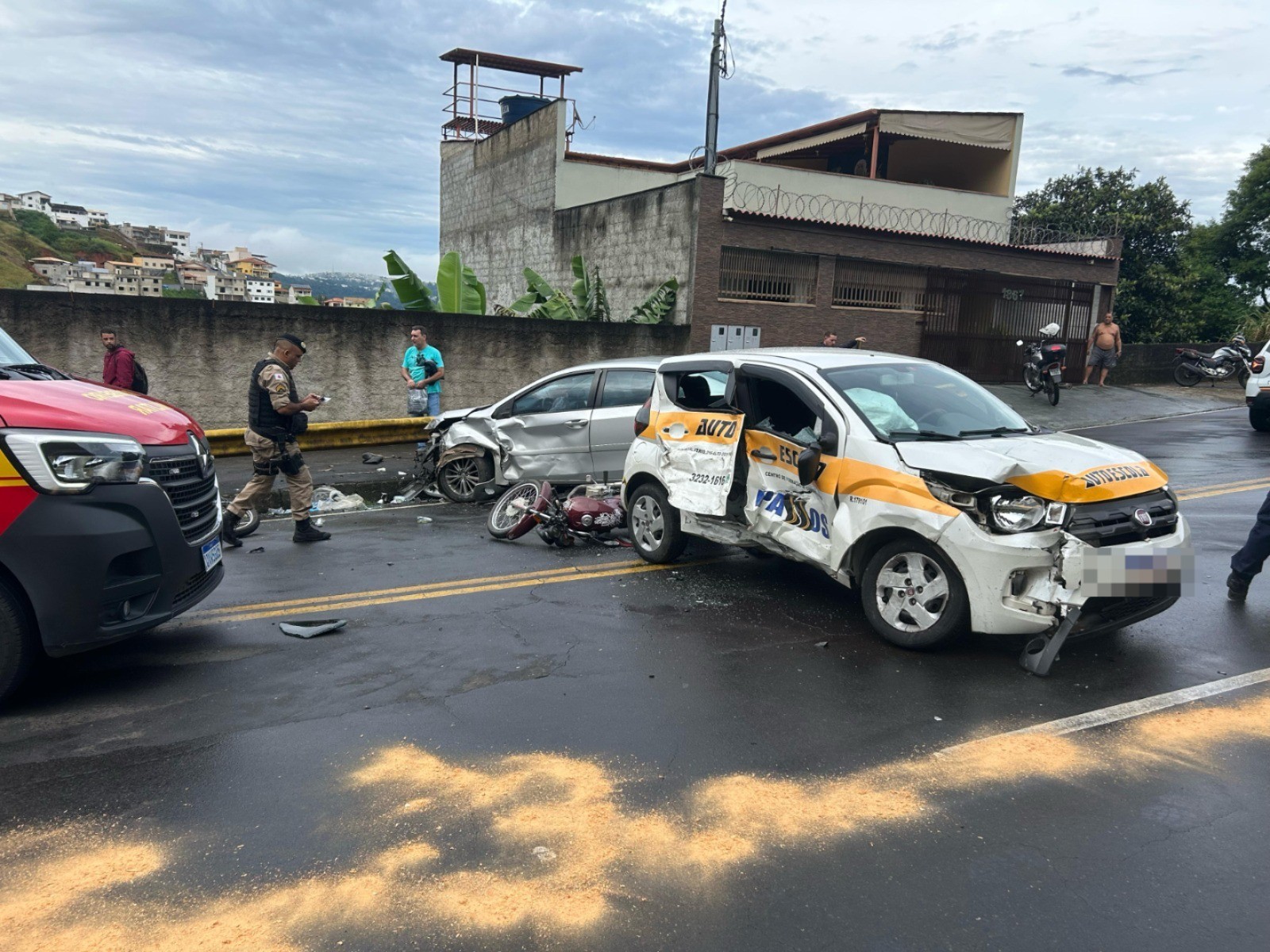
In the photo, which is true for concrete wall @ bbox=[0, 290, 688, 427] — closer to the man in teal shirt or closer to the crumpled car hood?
the man in teal shirt

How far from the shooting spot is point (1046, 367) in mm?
18578

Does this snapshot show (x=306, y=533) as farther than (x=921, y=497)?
Yes

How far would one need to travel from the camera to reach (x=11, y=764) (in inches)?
156

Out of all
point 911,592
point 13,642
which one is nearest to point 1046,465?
point 911,592

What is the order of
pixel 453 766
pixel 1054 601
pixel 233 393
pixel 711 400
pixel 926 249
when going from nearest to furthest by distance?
pixel 453 766 < pixel 1054 601 < pixel 711 400 < pixel 233 393 < pixel 926 249

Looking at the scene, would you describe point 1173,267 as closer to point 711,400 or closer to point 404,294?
point 404,294

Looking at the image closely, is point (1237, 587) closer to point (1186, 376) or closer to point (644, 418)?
point (644, 418)

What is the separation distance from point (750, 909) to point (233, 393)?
45.1ft

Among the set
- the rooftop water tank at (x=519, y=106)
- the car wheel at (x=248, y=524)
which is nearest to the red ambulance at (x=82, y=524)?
the car wheel at (x=248, y=524)

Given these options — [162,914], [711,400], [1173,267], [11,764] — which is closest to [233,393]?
[711,400]

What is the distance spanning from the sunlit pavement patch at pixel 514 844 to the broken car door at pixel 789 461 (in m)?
1.91

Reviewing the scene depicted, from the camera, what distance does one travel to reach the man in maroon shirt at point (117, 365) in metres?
12.2

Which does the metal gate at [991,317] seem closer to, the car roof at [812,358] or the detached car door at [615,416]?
the detached car door at [615,416]

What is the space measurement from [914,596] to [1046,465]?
1.03 metres
